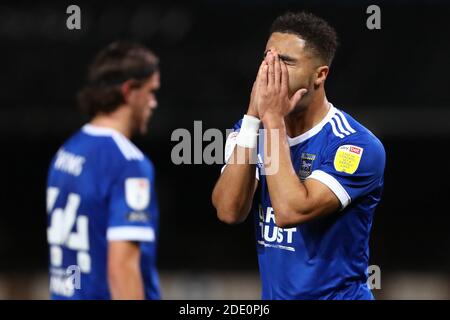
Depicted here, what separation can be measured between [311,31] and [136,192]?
50.3 inches

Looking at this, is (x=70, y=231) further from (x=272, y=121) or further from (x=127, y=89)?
(x=272, y=121)

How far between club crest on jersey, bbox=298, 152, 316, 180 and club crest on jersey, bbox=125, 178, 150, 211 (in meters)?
0.95

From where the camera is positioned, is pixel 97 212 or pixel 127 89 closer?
pixel 97 212

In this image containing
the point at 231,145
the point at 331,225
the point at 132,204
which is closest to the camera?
the point at 331,225

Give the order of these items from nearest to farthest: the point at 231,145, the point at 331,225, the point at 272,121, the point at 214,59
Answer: the point at 272,121, the point at 331,225, the point at 231,145, the point at 214,59

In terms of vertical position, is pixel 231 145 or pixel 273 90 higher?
pixel 273 90

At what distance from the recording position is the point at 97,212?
182 inches

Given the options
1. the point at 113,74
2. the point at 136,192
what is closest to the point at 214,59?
the point at 113,74

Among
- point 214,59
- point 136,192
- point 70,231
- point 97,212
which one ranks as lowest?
point 70,231

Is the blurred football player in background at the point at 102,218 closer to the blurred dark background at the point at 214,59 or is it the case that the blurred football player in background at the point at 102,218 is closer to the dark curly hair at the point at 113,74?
the dark curly hair at the point at 113,74

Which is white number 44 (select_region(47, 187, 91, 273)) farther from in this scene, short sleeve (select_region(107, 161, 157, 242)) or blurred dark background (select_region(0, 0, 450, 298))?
blurred dark background (select_region(0, 0, 450, 298))
